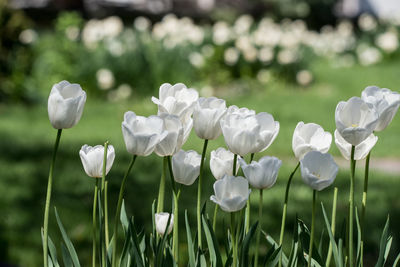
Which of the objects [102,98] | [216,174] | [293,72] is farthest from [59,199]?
[293,72]

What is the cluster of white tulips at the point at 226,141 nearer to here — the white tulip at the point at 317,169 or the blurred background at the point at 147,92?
the white tulip at the point at 317,169

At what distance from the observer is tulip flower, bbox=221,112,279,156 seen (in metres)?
1.16

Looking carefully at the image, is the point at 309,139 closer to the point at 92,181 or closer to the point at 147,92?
the point at 92,181

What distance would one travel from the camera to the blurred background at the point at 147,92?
140 inches

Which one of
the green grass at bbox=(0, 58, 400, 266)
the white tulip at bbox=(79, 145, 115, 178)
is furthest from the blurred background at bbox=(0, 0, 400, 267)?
the white tulip at bbox=(79, 145, 115, 178)

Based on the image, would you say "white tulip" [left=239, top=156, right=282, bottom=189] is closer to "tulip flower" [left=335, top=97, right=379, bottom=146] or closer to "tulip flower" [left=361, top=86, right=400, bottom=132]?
"tulip flower" [left=335, top=97, right=379, bottom=146]

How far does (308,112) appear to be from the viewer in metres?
7.09

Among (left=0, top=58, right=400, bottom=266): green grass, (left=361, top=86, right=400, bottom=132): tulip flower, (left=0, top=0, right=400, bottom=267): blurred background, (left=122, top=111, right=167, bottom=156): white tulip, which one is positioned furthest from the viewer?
(left=0, top=0, right=400, bottom=267): blurred background

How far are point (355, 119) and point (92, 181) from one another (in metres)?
3.23

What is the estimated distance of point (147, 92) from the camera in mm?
8305

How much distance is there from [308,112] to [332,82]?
282cm

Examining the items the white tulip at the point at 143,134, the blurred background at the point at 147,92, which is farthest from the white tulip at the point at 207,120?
the blurred background at the point at 147,92

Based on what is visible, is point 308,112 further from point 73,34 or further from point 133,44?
point 73,34

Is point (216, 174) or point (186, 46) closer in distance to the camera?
point (216, 174)
